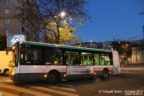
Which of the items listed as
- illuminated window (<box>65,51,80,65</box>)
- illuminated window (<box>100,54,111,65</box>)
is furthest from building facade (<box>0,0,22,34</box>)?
illuminated window (<box>65,51,80,65</box>)

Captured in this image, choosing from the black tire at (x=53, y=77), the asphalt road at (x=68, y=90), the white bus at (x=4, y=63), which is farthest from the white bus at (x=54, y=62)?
the white bus at (x=4, y=63)

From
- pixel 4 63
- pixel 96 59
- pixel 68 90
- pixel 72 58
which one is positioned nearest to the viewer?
pixel 68 90

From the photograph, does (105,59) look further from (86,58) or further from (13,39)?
(13,39)

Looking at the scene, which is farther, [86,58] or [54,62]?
[86,58]

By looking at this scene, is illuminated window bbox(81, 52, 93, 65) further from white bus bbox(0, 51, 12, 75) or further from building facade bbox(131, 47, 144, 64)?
building facade bbox(131, 47, 144, 64)

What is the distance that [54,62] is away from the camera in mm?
12102

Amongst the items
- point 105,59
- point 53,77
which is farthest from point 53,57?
point 105,59

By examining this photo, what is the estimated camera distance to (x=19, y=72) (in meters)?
10.3

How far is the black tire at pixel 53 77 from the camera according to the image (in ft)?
38.8

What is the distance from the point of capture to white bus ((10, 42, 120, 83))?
35.0 feet

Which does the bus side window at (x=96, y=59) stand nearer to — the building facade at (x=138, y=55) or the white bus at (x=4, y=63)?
the white bus at (x=4, y=63)

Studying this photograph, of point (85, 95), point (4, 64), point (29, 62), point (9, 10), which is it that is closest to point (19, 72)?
point (29, 62)

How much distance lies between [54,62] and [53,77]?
110cm

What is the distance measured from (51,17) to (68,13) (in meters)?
2.15
